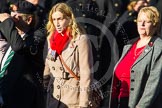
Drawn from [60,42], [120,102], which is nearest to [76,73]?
[60,42]

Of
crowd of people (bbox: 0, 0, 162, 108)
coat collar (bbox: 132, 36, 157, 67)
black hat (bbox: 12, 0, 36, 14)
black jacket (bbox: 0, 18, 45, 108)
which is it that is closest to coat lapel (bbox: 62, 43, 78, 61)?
crowd of people (bbox: 0, 0, 162, 108)

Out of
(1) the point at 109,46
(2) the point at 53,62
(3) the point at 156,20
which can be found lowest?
(1) the point at 109,46

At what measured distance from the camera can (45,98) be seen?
7020mm

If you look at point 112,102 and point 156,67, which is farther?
point 112,102

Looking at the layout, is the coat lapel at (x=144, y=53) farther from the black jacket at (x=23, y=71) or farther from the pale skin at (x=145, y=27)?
the black jacket at (x=23, y=71)

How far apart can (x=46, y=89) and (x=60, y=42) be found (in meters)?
0.67

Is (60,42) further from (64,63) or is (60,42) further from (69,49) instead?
(64,63)

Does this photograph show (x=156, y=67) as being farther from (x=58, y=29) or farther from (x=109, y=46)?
(x=109, y=46)

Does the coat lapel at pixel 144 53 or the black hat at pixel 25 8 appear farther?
the black hat at pixel 25 8

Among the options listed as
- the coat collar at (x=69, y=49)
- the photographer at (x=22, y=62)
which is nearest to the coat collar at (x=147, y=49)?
the coat collar at (x=69, y=49)

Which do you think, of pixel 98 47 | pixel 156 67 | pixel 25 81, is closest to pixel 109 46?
pixel 98 47

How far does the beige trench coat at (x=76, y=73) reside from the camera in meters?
6.41

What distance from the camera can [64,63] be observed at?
21.4 ft

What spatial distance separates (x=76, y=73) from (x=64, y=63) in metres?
0.17
